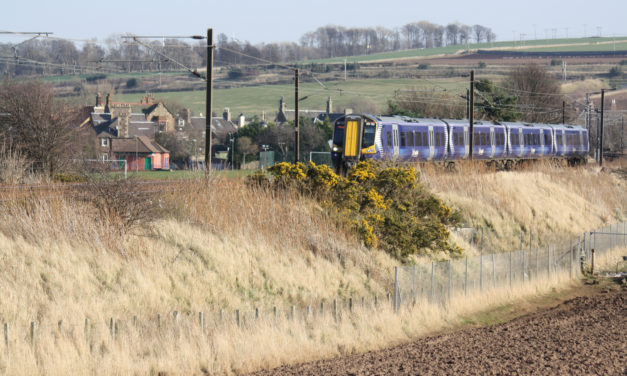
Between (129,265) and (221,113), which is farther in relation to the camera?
(221,113)

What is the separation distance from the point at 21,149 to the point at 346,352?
23.8m

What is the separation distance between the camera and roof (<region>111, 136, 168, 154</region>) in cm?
8681

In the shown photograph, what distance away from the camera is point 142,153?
284 feet

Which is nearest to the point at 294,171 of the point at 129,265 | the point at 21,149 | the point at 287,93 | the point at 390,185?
the point at 390,185

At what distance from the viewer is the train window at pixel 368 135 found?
3928cm

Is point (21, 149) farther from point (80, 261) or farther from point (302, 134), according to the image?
point (302, 134)

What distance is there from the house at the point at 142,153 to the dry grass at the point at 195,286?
192 feet

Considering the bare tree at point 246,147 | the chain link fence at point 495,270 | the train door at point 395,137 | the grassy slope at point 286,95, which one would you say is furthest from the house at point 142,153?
the grassy slope at point 286,95

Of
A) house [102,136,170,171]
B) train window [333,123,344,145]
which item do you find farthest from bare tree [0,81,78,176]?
house [102,136,170,171]

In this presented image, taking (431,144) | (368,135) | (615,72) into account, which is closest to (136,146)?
(431,144)

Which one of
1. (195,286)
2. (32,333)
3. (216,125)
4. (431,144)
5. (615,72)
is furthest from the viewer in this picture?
(615,72)

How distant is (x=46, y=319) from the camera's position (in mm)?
16125

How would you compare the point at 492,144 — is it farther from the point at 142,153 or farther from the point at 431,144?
the point at 142,153

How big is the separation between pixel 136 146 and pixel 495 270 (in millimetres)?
Answer: 65610
